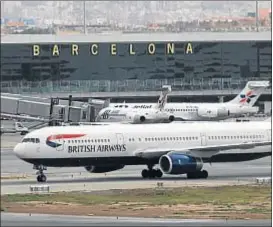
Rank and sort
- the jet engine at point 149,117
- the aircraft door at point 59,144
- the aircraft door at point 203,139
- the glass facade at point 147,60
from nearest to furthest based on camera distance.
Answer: the aircraft door at point 59,144 → the aircraft door at point 203,139 → the jet engine at point 149,117 → the glass facade at point 147,60

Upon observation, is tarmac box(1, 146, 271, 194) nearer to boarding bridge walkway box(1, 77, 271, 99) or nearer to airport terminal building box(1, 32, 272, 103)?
boarding bridge walkway box(1, 77, 271, 99)

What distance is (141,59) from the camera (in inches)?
5187

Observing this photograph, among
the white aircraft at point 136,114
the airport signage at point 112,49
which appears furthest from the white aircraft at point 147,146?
the airport signage at point 112,49

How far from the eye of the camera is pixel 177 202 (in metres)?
48.9

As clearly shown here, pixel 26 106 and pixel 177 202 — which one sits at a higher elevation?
pixel 26 106

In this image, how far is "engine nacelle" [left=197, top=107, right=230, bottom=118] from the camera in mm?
111938

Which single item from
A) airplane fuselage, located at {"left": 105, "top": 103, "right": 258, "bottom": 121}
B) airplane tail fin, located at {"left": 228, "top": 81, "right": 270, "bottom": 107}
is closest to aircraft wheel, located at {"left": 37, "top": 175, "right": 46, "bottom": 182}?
airplane fuselage, located at {"left": 105, "top": 103, "right": 258, "bottom": 121}

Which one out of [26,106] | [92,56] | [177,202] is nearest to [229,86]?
[92,56]

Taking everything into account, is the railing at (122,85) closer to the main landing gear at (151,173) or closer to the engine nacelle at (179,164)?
the main landing gear at (151,173)

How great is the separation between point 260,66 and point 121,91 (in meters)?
Answer: 15.9

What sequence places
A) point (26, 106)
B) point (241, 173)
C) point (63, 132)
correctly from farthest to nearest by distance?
point (241, 173), point (63, 132), point (26, 106)

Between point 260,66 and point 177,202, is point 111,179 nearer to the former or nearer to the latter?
point 177,202

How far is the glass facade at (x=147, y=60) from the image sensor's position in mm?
127875

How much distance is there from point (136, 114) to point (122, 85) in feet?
66.6
